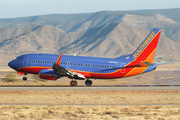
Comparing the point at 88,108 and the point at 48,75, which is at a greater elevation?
the point at 48,75

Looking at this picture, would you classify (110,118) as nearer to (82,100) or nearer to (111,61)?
(82,100)

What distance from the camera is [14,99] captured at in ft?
111

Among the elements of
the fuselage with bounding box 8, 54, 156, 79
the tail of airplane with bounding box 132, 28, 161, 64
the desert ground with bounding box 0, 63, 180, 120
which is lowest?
the desert ground with bounding box 0, 63, 180, 120

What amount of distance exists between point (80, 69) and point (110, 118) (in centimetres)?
2577

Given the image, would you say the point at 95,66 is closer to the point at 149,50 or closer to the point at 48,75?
the point at 48,75

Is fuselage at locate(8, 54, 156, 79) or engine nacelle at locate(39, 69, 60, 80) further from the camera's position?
fuselage at locate(8, 54, 156, 79)

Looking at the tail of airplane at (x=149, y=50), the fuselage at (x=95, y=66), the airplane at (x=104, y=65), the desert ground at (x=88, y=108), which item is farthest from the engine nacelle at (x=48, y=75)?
the tail of airplane at (x=149, y=50)

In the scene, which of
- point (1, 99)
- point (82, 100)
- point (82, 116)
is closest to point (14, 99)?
point (1, 99)

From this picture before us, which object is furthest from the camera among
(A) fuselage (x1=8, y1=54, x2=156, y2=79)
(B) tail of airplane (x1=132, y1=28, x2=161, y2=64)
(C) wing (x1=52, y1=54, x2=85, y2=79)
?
(A) fuselage (x1=8, y1=54, x2=156, y2=79)

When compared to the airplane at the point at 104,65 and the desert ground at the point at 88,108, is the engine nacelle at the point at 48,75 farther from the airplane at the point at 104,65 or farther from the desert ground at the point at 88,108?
the desert ground at the point at 88,108

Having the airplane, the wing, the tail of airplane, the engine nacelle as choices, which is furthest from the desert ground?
the tail of airplane

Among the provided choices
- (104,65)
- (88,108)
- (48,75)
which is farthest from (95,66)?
(88,108)

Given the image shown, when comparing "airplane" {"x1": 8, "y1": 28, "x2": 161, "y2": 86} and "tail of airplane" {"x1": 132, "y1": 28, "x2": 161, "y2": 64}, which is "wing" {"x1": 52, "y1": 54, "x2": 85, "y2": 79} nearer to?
"airplane" {"x1": 8, "y1": 28, "x2": 161, "y2": 86}

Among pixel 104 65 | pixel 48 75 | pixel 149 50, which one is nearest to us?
pixel 149 50
